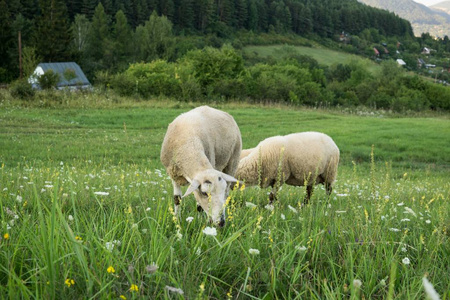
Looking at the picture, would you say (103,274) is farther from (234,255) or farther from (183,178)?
(183,178)

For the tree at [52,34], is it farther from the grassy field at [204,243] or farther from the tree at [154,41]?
the grassy field at [204,243]

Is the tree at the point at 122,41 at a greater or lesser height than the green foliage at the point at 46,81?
greater

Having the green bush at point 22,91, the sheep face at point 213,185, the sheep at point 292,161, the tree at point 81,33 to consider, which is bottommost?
the green bush at point 22,91

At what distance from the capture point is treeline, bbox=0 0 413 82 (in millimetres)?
62188

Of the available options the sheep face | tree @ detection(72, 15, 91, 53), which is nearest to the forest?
tree @ detection(72, 15, 91, 53)

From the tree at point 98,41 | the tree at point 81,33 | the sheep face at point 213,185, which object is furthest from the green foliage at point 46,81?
the tree at point 81,33

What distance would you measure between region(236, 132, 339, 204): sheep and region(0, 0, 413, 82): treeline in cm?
4955

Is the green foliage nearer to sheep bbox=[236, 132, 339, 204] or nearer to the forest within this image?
the forest

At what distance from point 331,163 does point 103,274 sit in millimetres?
6888

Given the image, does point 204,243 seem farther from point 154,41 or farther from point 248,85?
point 154,41

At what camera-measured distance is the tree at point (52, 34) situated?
203ft

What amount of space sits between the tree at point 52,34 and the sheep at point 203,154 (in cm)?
6215

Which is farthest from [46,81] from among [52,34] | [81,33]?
[81,33]

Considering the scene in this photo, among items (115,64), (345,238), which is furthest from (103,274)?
(115,64)
